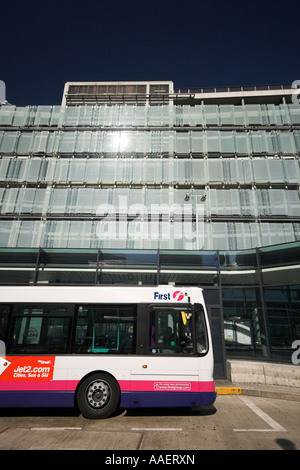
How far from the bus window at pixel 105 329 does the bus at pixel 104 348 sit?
0.02m

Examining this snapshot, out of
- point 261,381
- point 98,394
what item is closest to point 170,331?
point 98,394

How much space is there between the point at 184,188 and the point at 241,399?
463 inches

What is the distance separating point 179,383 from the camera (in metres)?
5.99

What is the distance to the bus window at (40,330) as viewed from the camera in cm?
623

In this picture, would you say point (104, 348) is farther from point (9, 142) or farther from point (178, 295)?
point (9, 142)

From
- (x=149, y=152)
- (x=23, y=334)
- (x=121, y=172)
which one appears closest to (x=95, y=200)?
(x=121, y=172)

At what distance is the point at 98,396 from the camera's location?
6.02 meters

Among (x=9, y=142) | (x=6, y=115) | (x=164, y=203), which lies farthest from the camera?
(x=6, y=115)

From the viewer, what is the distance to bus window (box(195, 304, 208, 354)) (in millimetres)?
6336

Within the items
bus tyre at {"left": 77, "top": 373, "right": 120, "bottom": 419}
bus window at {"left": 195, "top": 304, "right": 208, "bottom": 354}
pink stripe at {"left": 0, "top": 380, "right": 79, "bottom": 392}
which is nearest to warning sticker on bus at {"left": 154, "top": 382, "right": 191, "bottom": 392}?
bus window at {"left": 195, "top": 304, "right": 208, "bottom": 354}

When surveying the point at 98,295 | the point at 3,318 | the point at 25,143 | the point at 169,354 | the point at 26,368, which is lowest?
the point at 26,368

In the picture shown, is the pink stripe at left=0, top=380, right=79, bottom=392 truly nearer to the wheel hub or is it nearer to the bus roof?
the wheel hub

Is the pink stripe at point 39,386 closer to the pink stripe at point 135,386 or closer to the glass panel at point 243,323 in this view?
the pink stripe at point 135,386

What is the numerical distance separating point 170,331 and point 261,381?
5022 mm
